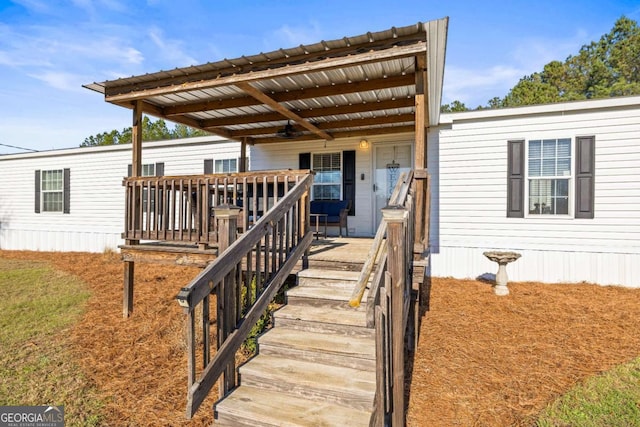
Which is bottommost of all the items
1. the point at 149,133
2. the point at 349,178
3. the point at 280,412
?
the point at 280,412

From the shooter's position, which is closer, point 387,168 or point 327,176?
point 387,168

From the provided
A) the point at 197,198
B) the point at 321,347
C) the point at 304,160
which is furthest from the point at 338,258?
the point at 304,160

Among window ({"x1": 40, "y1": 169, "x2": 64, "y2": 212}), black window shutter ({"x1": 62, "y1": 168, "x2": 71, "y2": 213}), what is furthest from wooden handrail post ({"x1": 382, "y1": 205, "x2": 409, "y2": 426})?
window ({"x1": 40, "y1": 169, "x2": 64, "y2": 212})

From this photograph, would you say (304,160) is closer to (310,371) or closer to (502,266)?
(502,266)

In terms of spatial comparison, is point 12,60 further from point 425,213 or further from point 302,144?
point 425,213

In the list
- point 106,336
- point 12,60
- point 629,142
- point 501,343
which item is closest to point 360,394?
point 501,343

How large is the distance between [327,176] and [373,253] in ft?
19.8

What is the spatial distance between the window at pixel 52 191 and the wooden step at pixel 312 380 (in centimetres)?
1153

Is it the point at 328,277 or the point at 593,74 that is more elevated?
the point at 593,74

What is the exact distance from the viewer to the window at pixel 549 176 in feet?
20.4

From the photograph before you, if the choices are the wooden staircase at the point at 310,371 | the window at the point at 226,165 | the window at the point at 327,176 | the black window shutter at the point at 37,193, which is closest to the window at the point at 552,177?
the window at the point at 327,176

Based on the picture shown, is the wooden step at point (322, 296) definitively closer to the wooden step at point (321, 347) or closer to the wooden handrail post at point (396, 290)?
the wooden step at point (321, 347)

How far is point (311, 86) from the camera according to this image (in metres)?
4.85

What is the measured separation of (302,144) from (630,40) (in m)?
23.0
